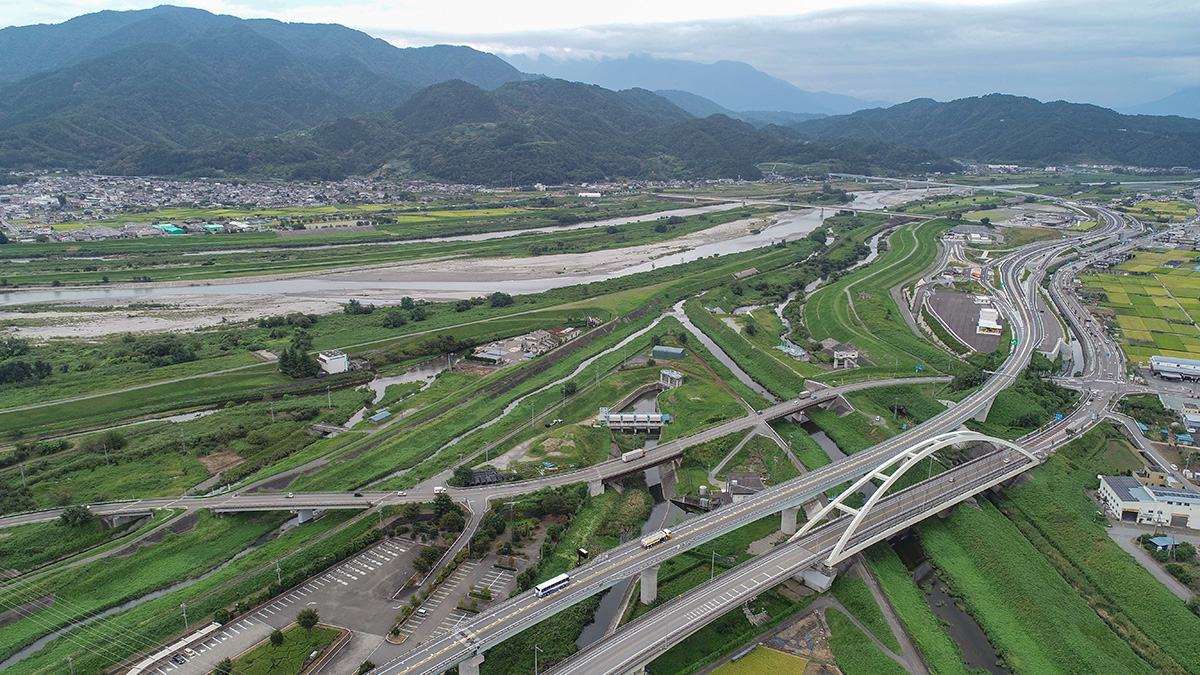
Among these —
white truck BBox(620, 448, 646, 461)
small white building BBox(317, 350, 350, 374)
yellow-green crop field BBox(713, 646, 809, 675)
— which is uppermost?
small white building BBox(317, 350, 350, 374)

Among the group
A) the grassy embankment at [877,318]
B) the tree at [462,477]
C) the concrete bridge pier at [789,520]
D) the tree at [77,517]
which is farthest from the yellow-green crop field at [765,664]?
the tree at [77,517]

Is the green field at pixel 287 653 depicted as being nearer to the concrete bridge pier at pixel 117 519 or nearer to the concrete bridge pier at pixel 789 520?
the concrete bridge pier at pixel 117 519

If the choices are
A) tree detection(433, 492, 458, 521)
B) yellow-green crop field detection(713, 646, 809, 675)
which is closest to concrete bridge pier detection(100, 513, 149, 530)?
tree detection(433, 492, 458, 521)

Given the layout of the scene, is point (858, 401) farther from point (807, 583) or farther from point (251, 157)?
point (251, 157)

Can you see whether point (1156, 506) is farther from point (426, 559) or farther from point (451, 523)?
point (426, 559)

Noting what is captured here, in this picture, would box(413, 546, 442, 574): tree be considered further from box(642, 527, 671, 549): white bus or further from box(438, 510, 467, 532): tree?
box(642, 527, 671, 549): white bus

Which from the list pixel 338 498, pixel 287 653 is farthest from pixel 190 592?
pixel 338 498

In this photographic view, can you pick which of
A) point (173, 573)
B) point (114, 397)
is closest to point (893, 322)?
point (173, 573)
